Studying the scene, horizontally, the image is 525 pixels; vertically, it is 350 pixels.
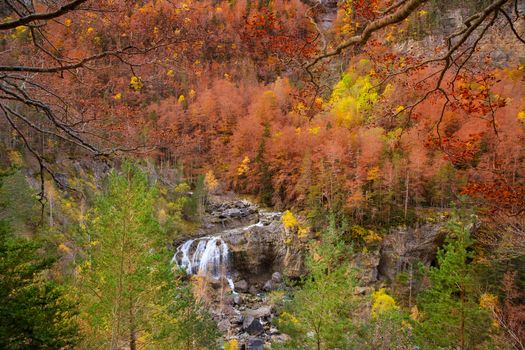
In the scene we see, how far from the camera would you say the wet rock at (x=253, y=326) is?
18.1 meters

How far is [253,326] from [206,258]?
8.15 meters

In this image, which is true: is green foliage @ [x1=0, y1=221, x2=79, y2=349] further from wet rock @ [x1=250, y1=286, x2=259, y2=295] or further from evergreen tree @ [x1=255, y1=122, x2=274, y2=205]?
evergreen tree @ [x1=255, y1=122, x2=274, y2=205]

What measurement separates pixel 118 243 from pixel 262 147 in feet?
92.6

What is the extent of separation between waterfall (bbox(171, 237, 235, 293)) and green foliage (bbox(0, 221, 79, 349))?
18116 millimetres

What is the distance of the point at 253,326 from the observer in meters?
18.3

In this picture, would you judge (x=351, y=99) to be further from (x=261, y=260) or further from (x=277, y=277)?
(x=277, y=277)

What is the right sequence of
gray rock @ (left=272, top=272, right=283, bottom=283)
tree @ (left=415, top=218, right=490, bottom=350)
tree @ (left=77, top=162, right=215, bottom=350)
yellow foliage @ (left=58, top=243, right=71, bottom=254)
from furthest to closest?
gray rock @ (left=272, top=272, right=283, bottom=283), yellow foliage @ (left=58, top=243, right=71, bottom=254), tree @ (left=415, top=218, right=490, bottom=350), tree @ (left=77, top=162, right=215, bottom=350)

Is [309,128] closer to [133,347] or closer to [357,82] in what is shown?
[357,82]

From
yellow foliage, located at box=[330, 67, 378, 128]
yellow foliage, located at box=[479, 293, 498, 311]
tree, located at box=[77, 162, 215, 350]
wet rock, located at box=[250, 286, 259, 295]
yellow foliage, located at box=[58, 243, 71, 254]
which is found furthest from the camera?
yellow foliage, located at box=[330, 67, 378, 128]

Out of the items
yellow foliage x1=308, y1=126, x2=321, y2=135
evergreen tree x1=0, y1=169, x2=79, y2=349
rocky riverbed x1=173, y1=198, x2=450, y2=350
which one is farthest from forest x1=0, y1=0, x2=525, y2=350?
yellow foliage x1=308, y1=126, x2=321, y2=135

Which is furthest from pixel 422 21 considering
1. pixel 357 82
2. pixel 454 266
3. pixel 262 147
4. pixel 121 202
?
pixel 121 202

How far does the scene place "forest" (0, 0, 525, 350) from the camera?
405 cm

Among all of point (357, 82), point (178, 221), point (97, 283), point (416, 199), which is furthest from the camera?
point (357, 82)

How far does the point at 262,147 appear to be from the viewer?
3622 centimetres
